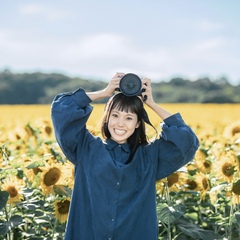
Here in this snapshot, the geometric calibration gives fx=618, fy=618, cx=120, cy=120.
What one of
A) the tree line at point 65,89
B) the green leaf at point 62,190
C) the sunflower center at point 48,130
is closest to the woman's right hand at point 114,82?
the green leaf at point 62,190

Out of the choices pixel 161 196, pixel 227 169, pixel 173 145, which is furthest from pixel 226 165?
pixel 173 145

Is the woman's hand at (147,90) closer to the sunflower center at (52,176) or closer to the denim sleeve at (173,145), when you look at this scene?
the denim sleeve at (173,145)

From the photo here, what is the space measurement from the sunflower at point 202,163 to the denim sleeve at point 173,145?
125 cm

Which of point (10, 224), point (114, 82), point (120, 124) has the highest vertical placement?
point (114, 82)

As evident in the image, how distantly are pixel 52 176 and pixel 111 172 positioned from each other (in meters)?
0.87

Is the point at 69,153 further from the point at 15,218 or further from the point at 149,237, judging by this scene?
the point at 15,218

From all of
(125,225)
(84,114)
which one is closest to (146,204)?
(125,225)

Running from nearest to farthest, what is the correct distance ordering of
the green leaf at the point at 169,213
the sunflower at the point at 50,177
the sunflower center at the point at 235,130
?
the green leaf at the point at 169,213 < the sunflower at the point at 50,177 < the sunflower center at the point at 235,130

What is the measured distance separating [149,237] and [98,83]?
32.8m

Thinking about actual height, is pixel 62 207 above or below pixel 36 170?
below

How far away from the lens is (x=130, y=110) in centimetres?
311

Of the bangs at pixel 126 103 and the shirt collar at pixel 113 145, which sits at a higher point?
the bangs at pixel 126 103

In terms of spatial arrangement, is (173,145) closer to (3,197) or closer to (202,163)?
(3,197)

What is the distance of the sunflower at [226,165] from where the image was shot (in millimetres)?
3970
